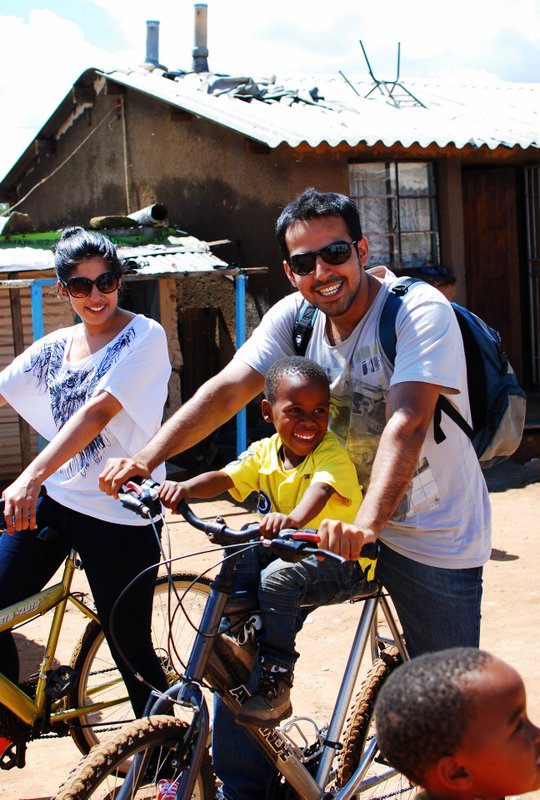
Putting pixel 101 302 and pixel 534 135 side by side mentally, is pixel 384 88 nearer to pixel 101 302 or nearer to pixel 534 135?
pixel 534 135

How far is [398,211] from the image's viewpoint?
36.4 feet

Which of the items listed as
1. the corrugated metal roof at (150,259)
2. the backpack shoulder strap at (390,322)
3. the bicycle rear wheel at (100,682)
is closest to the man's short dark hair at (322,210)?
the backpack shoulder strap at (390,322)

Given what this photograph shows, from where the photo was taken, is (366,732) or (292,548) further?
(366,732)

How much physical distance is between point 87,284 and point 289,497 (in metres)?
1.14

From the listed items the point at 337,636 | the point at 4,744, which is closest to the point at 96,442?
the point at 4,744

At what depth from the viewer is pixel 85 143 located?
14.8 metres

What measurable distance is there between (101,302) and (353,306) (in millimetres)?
1077

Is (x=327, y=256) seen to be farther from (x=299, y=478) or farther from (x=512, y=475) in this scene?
(x=512, y=475)

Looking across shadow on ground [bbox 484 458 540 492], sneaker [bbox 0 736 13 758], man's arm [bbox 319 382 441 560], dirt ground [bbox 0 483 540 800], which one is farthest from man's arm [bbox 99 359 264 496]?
shadow on ground [bbox 484 458 540 492]

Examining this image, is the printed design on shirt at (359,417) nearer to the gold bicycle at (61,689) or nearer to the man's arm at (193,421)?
the man's arm at (193,421)

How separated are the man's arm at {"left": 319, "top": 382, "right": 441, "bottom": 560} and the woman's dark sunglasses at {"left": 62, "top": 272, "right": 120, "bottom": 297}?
51.4 inches

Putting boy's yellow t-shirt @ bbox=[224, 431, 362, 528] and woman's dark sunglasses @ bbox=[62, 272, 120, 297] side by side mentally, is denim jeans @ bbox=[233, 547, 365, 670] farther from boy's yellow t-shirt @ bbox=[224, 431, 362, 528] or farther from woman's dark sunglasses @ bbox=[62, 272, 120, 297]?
woman's dark sunglasses @ bbox=[62, 272, 120, 297]

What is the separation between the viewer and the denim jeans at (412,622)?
9.36ft

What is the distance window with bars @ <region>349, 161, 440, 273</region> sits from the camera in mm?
10938
